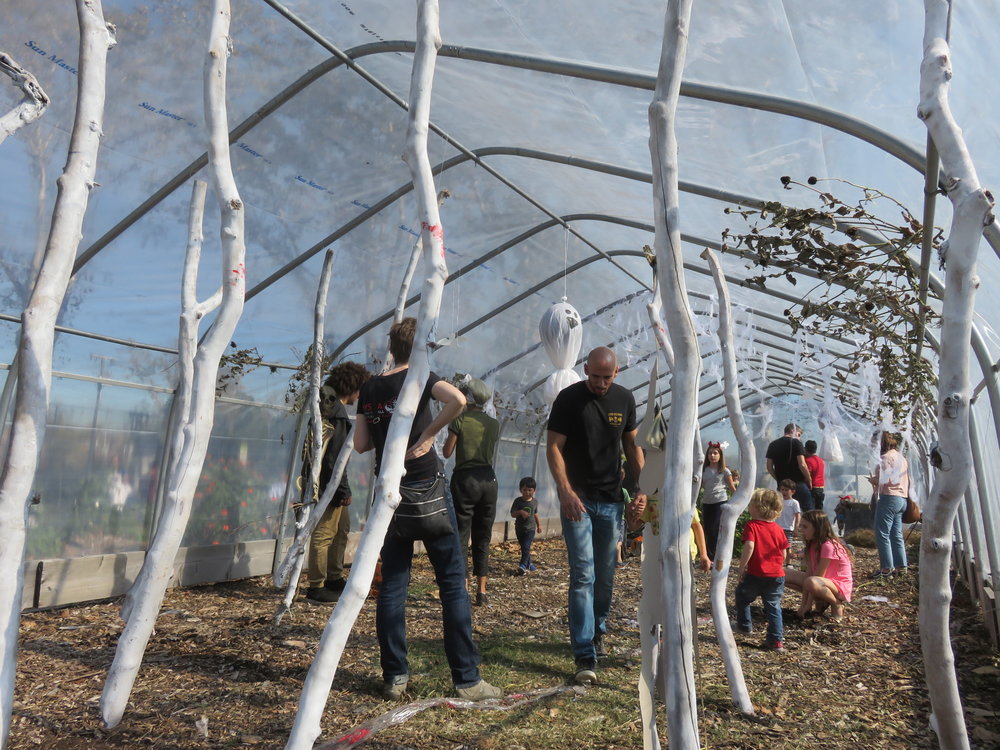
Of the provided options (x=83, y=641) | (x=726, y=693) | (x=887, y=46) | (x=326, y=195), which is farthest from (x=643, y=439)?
(x=326, y=195)

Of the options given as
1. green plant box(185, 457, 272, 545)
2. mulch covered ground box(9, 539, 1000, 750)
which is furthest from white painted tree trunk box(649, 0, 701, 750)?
green plant box(185, 457, 272, 545)

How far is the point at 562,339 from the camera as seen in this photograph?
6.21 meters

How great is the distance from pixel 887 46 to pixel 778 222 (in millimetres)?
2040

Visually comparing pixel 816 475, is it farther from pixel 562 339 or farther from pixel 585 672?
pixel 585 672

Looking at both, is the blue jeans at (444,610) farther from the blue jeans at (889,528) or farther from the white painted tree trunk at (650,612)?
the blue jeans at (889,528)

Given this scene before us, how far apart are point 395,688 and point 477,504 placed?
2890mm

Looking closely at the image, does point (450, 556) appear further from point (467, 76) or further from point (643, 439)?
point (467, 76)

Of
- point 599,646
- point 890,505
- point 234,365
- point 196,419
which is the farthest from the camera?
point 890,505

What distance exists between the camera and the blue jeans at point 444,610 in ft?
11.9

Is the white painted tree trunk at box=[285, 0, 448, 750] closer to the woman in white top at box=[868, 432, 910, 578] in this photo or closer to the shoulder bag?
the shoulder bag

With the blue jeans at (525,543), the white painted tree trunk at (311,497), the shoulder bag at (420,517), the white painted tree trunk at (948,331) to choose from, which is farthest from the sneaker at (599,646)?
the blue jeans at (525,543)

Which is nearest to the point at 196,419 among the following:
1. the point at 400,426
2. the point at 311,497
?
the point at 400,426

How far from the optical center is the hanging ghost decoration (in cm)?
621

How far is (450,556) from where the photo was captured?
3.68m
